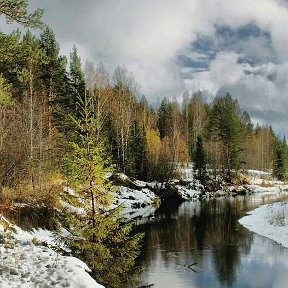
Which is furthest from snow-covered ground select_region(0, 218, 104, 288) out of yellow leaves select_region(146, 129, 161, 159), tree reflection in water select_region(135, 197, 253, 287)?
yellow leaves select_region(146, 129, 161, 159)

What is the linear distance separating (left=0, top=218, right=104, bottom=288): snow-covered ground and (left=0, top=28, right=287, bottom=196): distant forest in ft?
16.3

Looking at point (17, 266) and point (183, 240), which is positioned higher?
point (17, 266)

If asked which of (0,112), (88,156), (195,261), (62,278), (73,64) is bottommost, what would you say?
(195,261)

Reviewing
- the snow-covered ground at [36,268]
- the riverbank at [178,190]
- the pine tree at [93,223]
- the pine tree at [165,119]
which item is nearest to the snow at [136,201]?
the riverbank at [178,190]

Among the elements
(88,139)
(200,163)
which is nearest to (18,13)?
(88,139)

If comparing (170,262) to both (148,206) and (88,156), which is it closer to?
(88,156)

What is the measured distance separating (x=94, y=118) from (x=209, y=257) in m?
32.1

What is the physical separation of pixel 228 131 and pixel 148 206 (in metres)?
36.3

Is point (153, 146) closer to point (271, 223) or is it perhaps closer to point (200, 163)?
point (200, 163)

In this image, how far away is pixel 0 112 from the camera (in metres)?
26.4

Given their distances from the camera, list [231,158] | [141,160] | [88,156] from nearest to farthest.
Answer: [88,156]
[141,160]
[231,158]

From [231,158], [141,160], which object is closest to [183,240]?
[141,160]

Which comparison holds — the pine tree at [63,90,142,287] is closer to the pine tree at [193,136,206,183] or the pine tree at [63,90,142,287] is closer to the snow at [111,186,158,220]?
the snow at [111,186,158,220]

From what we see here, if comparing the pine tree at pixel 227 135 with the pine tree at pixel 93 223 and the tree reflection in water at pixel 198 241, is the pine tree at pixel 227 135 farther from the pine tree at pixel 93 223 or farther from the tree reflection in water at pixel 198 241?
the pine tree at pixel 93 223
